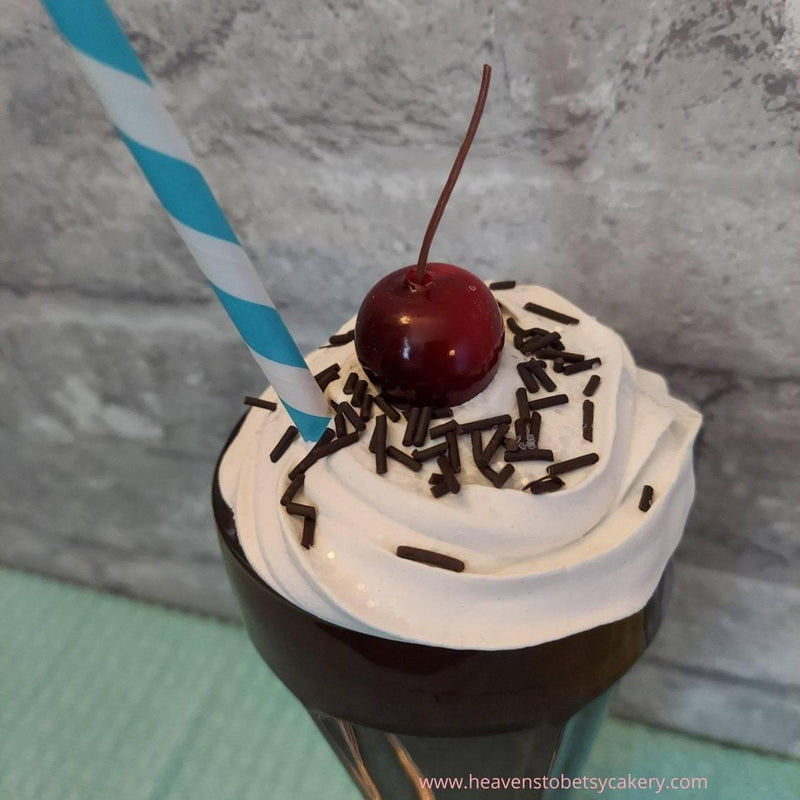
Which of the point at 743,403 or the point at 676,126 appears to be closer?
the point at 676,126

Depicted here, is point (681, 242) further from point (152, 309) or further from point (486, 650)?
point (152, 309)

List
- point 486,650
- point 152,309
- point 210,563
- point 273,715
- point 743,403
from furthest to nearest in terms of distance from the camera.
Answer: point 210,563, point 273,715, point 152,309, point 743,403, point 486,650

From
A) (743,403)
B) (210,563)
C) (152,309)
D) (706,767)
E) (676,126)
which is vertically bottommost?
(706,767)

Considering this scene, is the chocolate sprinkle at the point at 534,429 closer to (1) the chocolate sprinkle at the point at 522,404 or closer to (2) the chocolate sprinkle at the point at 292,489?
(1) the chocolate sprinkle at the point at 522,404

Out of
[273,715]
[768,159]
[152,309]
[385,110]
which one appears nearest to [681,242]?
[768,159]

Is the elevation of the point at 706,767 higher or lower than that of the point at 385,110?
lower

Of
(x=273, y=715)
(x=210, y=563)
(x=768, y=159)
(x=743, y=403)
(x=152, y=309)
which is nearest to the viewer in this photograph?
(x=768, y=159)

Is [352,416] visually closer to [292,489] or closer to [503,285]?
[292,489]

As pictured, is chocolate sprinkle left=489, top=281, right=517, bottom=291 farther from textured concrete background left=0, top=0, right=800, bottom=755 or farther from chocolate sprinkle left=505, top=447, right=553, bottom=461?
chocolate sprinkle left=505, top=447, right=553, bottom=461

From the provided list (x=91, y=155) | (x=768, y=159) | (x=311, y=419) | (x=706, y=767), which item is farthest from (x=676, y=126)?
(x=706, y=767)
